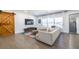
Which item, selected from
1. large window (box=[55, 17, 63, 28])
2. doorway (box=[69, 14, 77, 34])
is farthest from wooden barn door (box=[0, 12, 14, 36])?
doorway (box=[69, 14, 77, 34])

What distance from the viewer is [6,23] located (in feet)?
6.81

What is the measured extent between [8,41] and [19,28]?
1.15 ft

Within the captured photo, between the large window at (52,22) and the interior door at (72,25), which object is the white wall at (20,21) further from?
the interior door at (72,25)

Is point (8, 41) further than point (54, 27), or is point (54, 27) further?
point (54, 27)

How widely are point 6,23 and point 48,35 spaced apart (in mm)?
917

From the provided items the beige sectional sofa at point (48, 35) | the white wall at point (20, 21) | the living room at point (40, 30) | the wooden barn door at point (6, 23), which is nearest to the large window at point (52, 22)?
the living room at point (40, 30)

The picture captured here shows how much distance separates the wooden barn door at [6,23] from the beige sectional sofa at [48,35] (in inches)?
23.3

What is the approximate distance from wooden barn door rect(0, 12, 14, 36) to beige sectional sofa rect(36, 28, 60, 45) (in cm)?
59

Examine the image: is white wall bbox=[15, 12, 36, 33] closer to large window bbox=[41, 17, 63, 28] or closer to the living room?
the living room

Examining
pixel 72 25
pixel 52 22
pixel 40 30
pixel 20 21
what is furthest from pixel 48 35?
pixel 20 21
